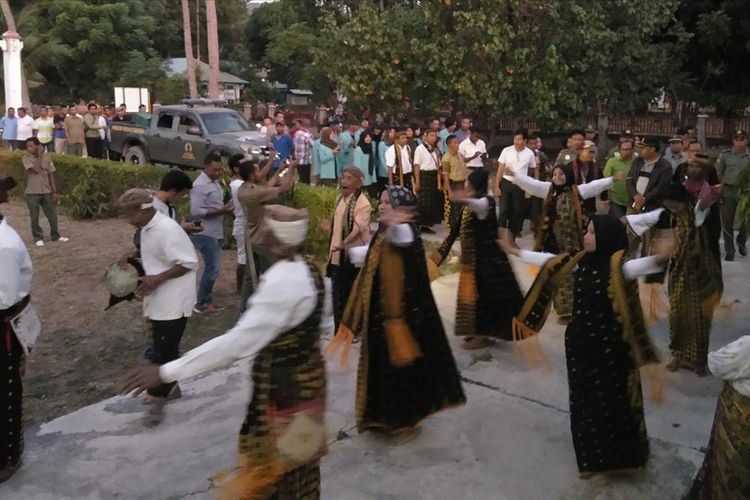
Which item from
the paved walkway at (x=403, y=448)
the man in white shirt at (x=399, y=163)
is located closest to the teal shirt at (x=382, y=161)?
the man in white shirt at (x=399, y=163)

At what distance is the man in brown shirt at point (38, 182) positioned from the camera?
1059cm

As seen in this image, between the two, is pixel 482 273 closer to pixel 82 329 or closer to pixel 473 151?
pixel 82 329

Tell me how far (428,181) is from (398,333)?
7.85 m

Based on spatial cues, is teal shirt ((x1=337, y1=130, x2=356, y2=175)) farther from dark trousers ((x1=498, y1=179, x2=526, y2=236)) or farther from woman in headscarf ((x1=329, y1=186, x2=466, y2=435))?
woman in headscarf ((x1=329, y1=186, x2=466, y2=435))

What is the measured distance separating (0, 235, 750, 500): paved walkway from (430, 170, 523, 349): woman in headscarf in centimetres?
45

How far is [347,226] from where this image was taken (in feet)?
20.7

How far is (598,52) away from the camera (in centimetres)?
1714

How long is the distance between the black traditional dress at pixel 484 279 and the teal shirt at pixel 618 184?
132 inches

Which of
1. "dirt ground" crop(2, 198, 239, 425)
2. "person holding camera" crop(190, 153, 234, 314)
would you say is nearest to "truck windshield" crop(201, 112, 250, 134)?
"dirt ground" crop(2, 198, 239, 425)

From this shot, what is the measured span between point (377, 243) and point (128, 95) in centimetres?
2685

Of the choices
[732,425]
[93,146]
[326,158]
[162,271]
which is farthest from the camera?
[93,146]

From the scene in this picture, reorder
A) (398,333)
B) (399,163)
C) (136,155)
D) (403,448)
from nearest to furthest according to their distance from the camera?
(398,333)
(403,448)
(399,163)
(136,155)

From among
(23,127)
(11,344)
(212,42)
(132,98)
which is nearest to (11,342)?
(11,344)

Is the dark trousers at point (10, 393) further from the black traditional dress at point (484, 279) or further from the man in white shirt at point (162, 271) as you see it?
the black traditional dress at point (484, 279)
